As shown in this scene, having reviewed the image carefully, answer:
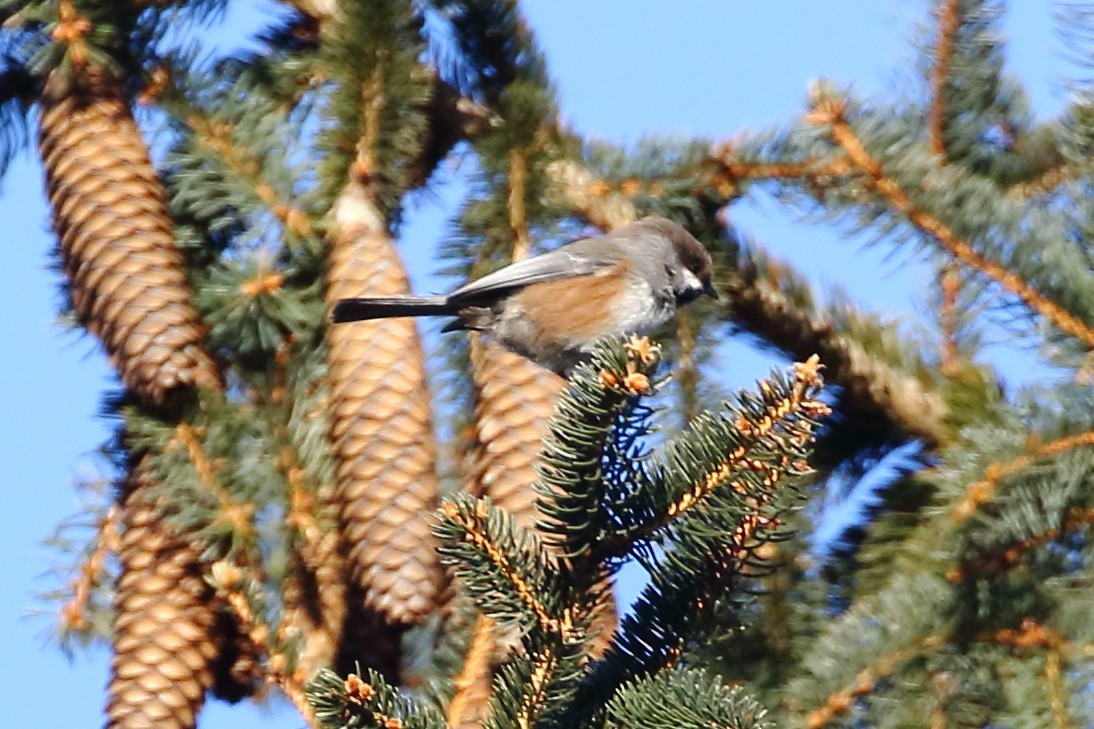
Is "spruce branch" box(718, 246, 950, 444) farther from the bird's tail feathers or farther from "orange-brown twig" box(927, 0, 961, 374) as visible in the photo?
the bird's tail feathers

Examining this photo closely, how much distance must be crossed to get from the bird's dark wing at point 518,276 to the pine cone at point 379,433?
0.14m

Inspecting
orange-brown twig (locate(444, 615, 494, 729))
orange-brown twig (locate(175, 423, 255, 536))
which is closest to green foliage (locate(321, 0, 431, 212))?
orange-brown twig (locate(175, 423, 255, 536))

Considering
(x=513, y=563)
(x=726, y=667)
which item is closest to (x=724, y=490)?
(x=513, y=563)

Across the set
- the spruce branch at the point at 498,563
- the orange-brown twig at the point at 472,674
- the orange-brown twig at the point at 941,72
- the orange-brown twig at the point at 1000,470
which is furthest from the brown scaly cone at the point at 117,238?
the orange-brown twig at the point at 941,72

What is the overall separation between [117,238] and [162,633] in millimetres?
702

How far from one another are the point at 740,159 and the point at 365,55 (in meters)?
0.73

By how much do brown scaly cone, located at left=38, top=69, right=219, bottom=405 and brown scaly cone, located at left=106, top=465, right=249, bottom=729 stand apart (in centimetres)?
20

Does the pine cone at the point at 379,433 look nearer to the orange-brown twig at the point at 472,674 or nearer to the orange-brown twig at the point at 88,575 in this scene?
the orange-brown twig at the point at 472,674

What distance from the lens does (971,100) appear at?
9.40ft

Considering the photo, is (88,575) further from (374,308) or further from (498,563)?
(498,563)

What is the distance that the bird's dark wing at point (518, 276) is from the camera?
2891 mm

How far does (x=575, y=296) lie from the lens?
130 inches

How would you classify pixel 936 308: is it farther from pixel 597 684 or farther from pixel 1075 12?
pixel 597 684

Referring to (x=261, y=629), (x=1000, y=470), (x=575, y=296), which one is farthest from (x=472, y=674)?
(x=575, y=296)
